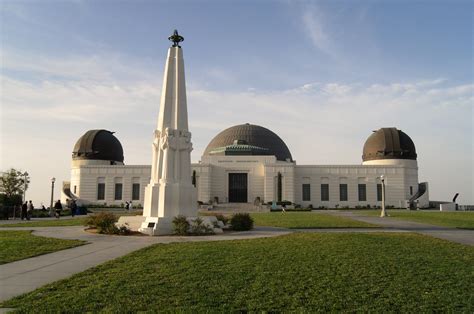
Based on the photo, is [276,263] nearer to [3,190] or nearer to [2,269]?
[2,269]

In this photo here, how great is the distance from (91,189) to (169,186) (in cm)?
4714

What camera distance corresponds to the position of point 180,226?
16859 mm

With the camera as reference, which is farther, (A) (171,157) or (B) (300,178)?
(B) (300,178)

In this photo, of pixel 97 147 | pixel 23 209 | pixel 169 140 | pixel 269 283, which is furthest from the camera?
pixel 97 147

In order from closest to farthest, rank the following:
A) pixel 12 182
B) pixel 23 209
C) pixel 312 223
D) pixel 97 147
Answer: pixel 312 223
pixel 23 209
pixel 12 182
pixel 97 147

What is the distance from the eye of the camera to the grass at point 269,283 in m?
5.87

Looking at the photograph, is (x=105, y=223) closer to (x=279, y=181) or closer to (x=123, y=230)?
(x=123, y=230)

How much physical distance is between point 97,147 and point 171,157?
50.5 m

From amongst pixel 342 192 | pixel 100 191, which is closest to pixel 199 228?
pixel 342 192

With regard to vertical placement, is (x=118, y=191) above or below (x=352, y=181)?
below

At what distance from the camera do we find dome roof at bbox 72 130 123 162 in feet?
212

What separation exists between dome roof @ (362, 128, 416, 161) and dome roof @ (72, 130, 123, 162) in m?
43.3

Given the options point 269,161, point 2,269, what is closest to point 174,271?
point 2,269

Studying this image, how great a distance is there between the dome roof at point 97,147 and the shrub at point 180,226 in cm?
5192
